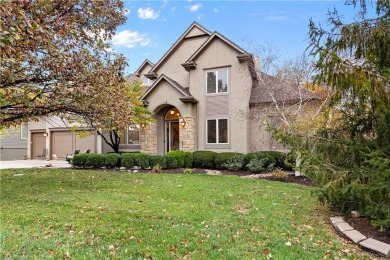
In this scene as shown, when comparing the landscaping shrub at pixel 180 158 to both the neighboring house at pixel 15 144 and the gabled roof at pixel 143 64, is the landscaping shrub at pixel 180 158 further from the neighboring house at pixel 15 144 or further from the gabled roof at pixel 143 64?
the neighboring house at pixel 15 144

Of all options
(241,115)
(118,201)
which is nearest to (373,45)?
(118,201)

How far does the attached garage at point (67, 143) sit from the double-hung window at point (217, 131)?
1097 centimetres

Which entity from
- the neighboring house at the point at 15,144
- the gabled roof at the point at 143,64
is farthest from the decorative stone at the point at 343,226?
the neighboring house at the point at 15,144

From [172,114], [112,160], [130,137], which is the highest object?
[172,114]

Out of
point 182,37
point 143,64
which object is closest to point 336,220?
point 182,37

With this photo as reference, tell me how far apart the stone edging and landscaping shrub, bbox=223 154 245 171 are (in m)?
8.92

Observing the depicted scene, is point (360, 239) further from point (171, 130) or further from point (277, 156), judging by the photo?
point (171, 130)

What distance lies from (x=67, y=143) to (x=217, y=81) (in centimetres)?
1526

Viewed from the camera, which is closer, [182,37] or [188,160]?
[188,160]

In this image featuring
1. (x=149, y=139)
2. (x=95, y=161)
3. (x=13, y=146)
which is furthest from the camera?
(x=13, y=146)

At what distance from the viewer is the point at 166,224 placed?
5.39 meters

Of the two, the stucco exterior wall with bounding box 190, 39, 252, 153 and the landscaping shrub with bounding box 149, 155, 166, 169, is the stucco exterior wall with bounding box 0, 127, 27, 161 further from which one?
the stucco exterior wall with bounding box 190, 39, 252, 153

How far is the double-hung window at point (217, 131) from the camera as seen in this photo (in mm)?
17797

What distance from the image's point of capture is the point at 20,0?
5.54 m
